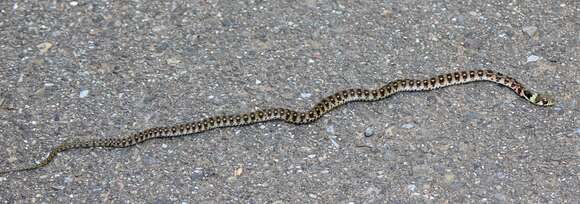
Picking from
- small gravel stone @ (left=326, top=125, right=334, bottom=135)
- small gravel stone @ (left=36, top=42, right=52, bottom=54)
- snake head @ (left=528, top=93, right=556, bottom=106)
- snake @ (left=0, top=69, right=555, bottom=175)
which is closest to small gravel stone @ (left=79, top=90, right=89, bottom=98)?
snake @ (left=0, top=69, right=555, bottom=175)

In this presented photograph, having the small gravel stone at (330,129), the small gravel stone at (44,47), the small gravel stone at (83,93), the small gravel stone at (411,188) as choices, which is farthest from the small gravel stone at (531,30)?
the small gravel stone at (44,47)

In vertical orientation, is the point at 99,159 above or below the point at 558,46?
below

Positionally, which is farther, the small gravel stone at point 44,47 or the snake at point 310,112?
the small gravel stone at point 44,47

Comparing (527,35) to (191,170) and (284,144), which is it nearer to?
(284,144)

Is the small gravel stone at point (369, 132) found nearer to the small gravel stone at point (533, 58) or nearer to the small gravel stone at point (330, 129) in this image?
the small gravel stone at point (330, 129)

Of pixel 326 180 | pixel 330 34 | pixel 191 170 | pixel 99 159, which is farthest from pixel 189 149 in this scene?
pixel 330 34

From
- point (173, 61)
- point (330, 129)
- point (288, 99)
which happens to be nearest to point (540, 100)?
point (330, 129)

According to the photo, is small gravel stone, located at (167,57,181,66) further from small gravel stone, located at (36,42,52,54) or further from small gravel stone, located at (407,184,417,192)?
small gravel stone, located at (407,184,417,192)
